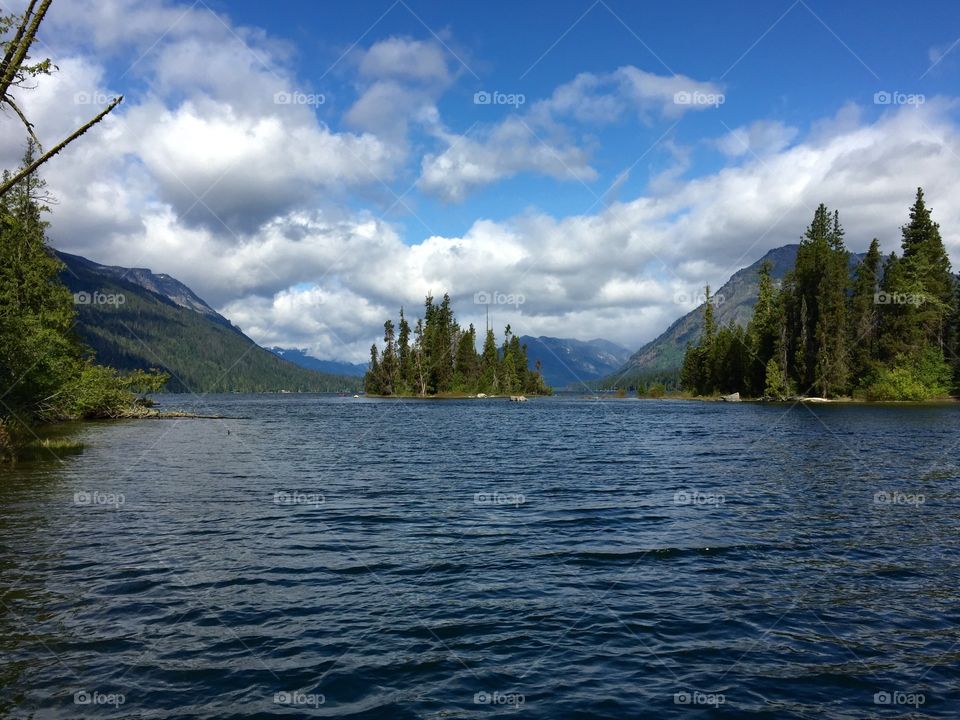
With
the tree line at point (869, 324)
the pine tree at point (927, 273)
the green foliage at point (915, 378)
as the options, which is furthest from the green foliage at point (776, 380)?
the pine tree at point (927, 273)

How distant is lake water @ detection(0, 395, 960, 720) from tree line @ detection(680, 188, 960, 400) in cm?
10399

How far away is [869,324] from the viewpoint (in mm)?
130125

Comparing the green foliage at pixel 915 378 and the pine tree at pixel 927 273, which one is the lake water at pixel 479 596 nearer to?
the green foliage at pixel 915 378

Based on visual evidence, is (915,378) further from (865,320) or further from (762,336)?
(762,336)

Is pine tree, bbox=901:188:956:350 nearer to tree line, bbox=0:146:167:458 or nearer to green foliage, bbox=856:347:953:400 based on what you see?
green foliage, bbox=856:347:953:400

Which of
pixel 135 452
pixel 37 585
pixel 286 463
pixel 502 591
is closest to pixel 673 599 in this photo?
pixel 502 591

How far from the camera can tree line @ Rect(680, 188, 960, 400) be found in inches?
4717

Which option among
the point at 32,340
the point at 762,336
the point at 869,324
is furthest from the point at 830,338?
the point at 32,340

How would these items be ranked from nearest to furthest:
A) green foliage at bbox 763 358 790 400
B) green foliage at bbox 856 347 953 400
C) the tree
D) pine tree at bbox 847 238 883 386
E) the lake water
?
1. the lake water
2. green foliage at bbox 856 347 953 400
3. pine tree at bbox 847 238 883 386
4. green foliage at bbox 763 358 790 400
5. the tree

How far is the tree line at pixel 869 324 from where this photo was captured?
119812mm

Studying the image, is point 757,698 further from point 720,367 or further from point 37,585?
point 720,367

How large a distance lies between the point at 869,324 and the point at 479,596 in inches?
5615

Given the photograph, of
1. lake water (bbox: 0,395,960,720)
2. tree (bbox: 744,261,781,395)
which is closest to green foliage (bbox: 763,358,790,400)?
tree (bbox: 744,261,781,395)

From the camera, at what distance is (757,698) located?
984cm
